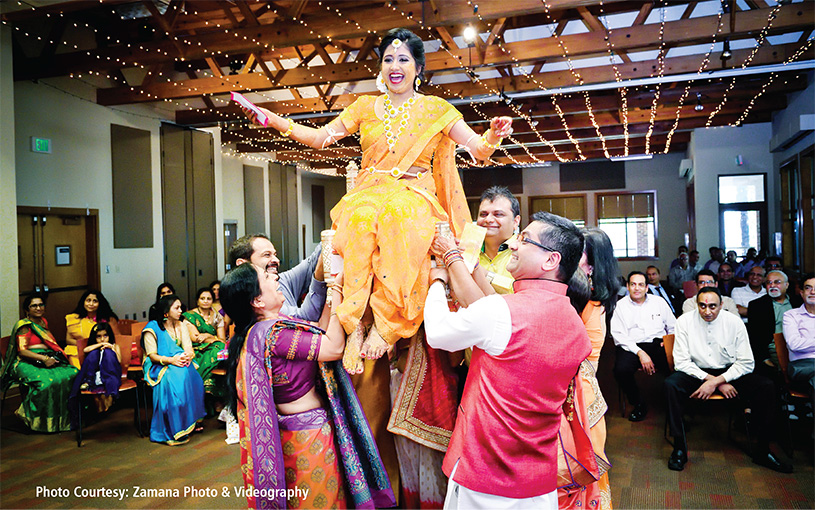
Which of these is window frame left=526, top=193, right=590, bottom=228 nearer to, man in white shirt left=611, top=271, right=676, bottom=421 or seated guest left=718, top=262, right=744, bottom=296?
seated guest left=718, top=262, right=744, bottom=296

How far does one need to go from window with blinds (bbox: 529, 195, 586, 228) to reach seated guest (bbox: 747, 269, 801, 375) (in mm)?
12020

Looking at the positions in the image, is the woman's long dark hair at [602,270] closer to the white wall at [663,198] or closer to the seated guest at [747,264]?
the seated guest at [747,264]

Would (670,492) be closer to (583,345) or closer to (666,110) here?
(583,345)

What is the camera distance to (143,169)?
344 inches

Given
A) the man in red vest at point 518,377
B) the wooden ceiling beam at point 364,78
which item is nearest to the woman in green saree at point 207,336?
the wooden ceiling beam at point 364,78

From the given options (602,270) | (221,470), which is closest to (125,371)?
(221,470)

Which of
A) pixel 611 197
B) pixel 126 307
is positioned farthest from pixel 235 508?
pixel 611 197

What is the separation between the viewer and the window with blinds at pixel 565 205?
17.2m

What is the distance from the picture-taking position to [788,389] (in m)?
4.38

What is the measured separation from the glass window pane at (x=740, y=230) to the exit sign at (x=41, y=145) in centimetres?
1187

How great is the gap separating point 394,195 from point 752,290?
624 centimetres

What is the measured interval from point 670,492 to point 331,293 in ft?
9.46

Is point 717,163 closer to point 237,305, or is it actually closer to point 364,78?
point 364,78

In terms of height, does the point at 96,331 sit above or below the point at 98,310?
below
